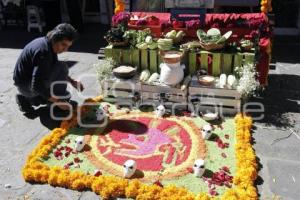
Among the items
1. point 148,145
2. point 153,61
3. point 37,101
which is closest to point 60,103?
point 37,101

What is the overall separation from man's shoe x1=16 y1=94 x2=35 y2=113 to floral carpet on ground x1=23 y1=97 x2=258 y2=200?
79 centimetres

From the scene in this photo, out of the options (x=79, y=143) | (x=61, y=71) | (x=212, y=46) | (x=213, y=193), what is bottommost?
(x=213, y=193)

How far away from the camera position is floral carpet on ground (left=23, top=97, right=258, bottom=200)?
4.01 meters

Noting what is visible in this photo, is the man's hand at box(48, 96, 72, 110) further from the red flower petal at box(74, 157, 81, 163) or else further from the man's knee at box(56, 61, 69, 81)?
the red flower petal at box(74, 157, 81, 163)

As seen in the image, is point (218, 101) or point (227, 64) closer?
point (218, 101)

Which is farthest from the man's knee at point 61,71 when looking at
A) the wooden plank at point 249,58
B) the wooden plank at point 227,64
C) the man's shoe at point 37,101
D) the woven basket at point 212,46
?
the wooden plank at point 249,58

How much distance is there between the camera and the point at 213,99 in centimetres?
555

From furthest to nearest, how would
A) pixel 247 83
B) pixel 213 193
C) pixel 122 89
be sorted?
1. pixel 122 89
2. pixel 247 83
3. pixel 213 193

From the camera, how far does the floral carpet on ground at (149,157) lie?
401 cm

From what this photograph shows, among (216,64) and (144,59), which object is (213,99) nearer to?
(216,64)

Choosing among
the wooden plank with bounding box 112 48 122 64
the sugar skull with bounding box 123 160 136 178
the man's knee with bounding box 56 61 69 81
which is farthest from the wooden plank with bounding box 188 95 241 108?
the man's knee with bounding box 56 61 69 81

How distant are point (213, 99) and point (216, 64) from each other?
0.64m

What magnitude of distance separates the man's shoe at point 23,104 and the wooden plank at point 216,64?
2913 millimetres

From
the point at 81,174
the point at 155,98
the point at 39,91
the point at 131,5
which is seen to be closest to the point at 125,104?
the point at 155,98
